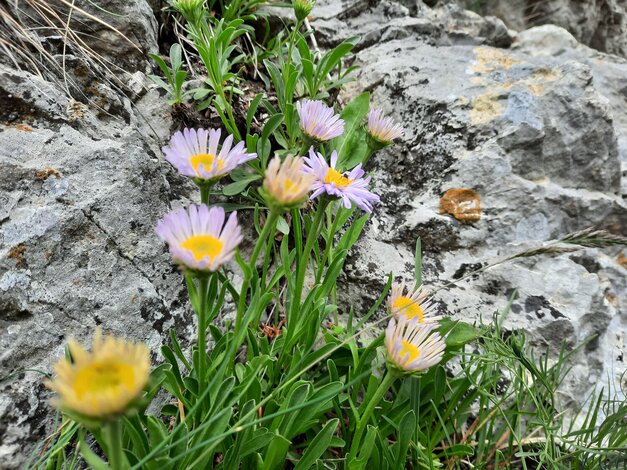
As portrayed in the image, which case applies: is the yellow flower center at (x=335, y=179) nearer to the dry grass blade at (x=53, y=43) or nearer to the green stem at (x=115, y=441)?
the green stem at (x=115, y=441)

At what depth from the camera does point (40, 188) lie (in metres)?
1.38

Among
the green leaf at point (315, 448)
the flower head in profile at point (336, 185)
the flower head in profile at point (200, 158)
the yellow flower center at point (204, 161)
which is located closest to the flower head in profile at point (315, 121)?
the flower head in profile at point (336, 185)

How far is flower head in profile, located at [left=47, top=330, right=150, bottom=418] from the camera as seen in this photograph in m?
0.62

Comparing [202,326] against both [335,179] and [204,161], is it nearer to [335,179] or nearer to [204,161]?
[204,161]

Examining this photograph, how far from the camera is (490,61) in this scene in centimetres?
260

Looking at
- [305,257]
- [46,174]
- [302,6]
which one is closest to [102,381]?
[305,257]

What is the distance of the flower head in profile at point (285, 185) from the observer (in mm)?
956

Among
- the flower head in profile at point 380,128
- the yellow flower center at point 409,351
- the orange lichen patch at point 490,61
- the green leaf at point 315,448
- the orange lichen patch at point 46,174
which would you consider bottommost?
the green leaf at point 315,448

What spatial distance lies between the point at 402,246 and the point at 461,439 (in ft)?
2.65

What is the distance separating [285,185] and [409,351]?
0.51 metres

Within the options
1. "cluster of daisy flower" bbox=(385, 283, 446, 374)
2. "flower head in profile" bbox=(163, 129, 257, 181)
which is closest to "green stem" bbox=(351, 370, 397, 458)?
"cluster of daisy flower" bbox=(385, 283, 446, 374)

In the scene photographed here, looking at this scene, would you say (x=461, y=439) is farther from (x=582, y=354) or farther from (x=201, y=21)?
(x=201, y=21)

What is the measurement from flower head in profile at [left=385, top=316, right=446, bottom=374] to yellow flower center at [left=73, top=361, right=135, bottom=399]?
2.10 feet

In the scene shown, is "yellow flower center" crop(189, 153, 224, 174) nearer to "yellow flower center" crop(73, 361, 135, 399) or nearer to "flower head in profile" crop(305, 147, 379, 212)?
"flower head in profile" crop(305, 147, 379, 212)
